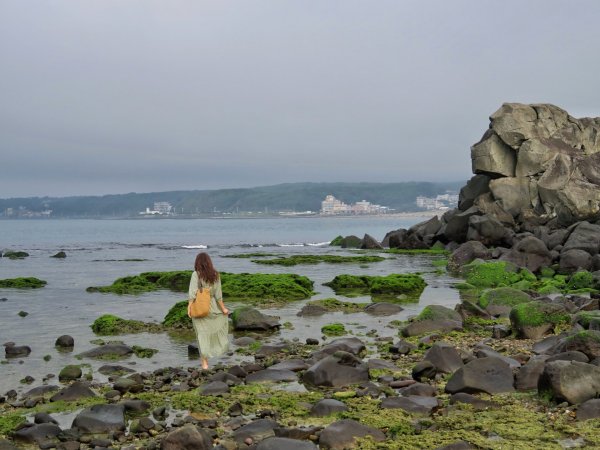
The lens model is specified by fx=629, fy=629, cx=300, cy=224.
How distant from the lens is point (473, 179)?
6350cm

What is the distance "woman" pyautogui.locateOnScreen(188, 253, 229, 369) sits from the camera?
13492 millimetres

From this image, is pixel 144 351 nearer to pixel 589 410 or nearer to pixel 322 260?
pixel 589 410

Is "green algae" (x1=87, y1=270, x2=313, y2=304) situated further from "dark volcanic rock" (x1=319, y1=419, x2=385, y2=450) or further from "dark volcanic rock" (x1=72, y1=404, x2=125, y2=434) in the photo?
"dark volcanic rock" (x1=319, y1=419, x2=385, y2=450)

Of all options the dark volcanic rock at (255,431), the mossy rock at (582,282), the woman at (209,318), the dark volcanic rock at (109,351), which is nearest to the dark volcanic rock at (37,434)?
the dark volcanic rock at (255,431)

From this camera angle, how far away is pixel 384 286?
28781mm

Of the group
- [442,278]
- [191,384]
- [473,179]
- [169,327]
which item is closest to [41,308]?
[169,327]

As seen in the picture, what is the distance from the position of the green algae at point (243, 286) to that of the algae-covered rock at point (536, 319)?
11014 millimetres

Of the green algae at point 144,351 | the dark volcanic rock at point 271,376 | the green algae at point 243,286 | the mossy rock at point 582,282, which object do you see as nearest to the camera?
the dark volcanic rock at point 271,376

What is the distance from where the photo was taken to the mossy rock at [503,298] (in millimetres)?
21750

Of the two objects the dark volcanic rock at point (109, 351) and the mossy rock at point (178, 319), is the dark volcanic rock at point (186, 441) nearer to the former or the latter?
the dark volcanic rock at point (109, 351)

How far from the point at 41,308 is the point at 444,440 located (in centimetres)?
2002

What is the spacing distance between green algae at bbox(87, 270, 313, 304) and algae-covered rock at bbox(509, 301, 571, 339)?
11.0 m

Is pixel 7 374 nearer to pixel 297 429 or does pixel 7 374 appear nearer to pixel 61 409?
pixel 61 409

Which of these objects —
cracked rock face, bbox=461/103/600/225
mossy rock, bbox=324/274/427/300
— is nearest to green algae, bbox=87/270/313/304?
mossy rock, bbox=324/274/427/300
